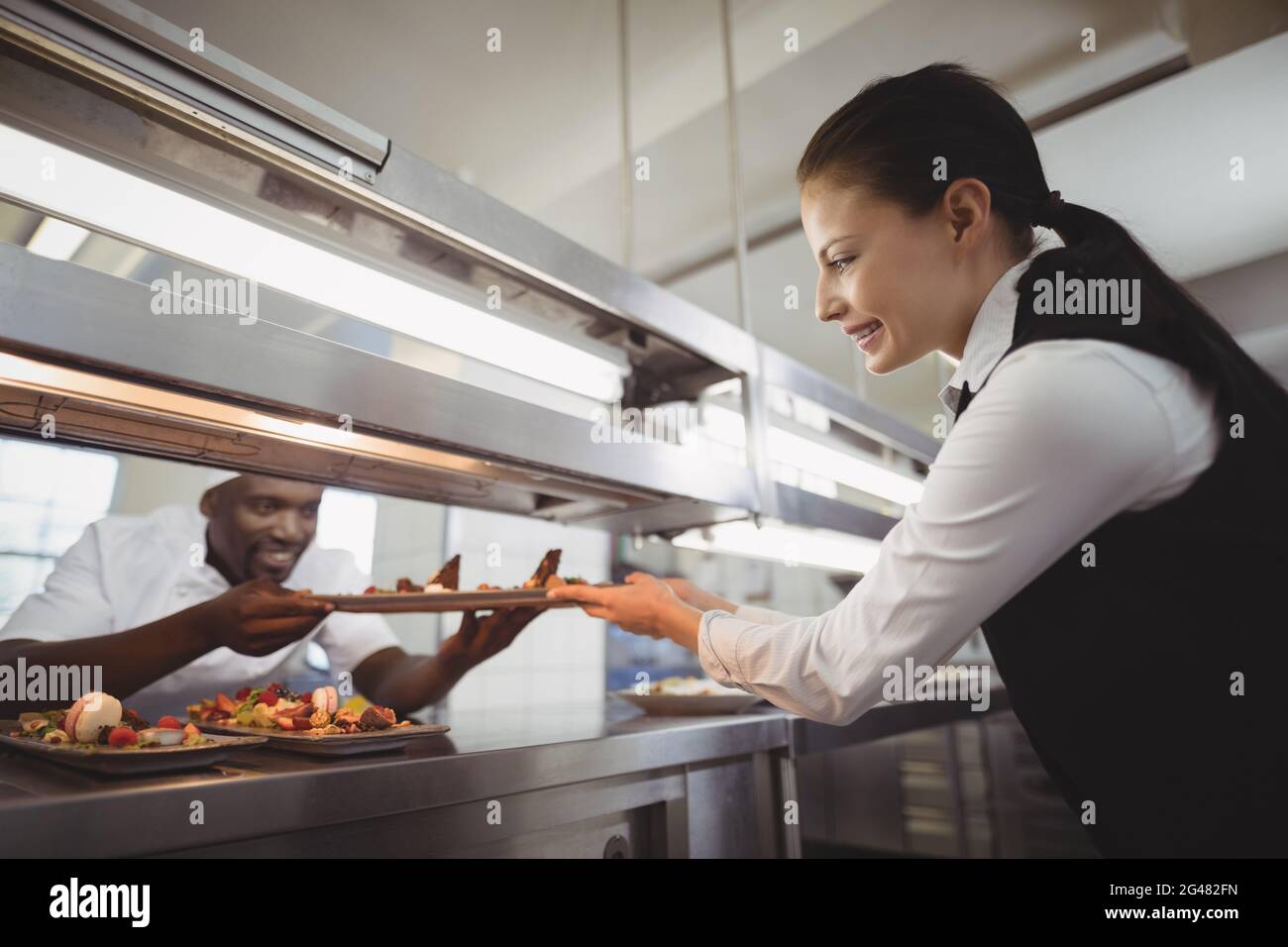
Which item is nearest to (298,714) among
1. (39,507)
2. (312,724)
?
(312,724)

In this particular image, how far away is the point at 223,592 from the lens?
6.58 feet

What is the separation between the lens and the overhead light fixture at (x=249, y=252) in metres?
1.03

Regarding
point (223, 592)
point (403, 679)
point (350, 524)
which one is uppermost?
point (350, 524)

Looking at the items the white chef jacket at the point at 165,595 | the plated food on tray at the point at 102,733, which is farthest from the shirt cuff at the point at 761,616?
the white chef jacket at the point at 165,595

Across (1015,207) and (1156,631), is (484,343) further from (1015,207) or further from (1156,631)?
(1156,631)

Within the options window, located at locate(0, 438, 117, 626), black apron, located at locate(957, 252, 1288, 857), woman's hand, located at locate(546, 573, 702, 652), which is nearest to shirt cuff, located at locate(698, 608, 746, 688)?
woman's hand, located at locate(546, 573, 702, 652)

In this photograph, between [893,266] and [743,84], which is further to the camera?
[743,84]

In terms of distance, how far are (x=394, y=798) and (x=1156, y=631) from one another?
1013 mm

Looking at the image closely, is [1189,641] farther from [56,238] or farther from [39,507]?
[39,507]

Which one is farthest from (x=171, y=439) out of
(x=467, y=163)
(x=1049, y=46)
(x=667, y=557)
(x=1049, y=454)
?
(x=667, y=557)

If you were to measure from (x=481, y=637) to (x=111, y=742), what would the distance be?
0.88m

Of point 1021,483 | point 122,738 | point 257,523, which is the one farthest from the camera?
point 257,523

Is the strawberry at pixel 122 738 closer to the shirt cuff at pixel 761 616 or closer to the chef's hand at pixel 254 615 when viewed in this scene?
the chef's hand at pixel 254 615

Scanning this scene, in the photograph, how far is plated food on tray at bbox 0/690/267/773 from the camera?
974mm
